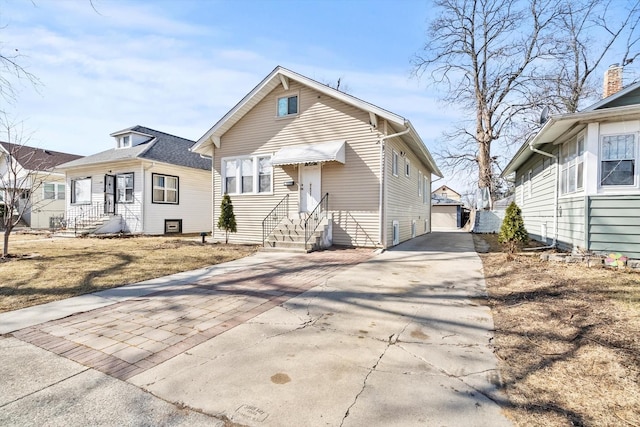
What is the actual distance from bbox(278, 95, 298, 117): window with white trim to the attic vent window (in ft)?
35.1

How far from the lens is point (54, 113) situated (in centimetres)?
1195

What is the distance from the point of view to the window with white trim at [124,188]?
15.9m

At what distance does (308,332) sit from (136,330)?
6.44ft

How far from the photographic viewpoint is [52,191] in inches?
874

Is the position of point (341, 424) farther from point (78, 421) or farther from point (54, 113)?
point (54, 113)

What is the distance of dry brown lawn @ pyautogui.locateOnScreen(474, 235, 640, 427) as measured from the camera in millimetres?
2191

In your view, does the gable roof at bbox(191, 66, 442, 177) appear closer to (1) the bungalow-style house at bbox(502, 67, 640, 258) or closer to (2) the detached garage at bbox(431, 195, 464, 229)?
(1) the bungalow-style house at bbox(502, 67, 640, 258)

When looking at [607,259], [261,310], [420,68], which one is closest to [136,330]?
[261,310]

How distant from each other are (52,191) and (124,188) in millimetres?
10674

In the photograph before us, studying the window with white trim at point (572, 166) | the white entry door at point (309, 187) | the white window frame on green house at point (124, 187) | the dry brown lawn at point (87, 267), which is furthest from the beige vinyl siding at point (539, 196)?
the white window frame on green house at point (124, 187)

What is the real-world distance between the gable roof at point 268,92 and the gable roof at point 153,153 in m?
4.49

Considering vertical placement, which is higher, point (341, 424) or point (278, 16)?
point (278, 16)

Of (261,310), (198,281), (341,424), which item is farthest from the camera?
(198,281)

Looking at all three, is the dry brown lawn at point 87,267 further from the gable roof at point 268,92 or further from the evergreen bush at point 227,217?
the gable roof at point 268,92
